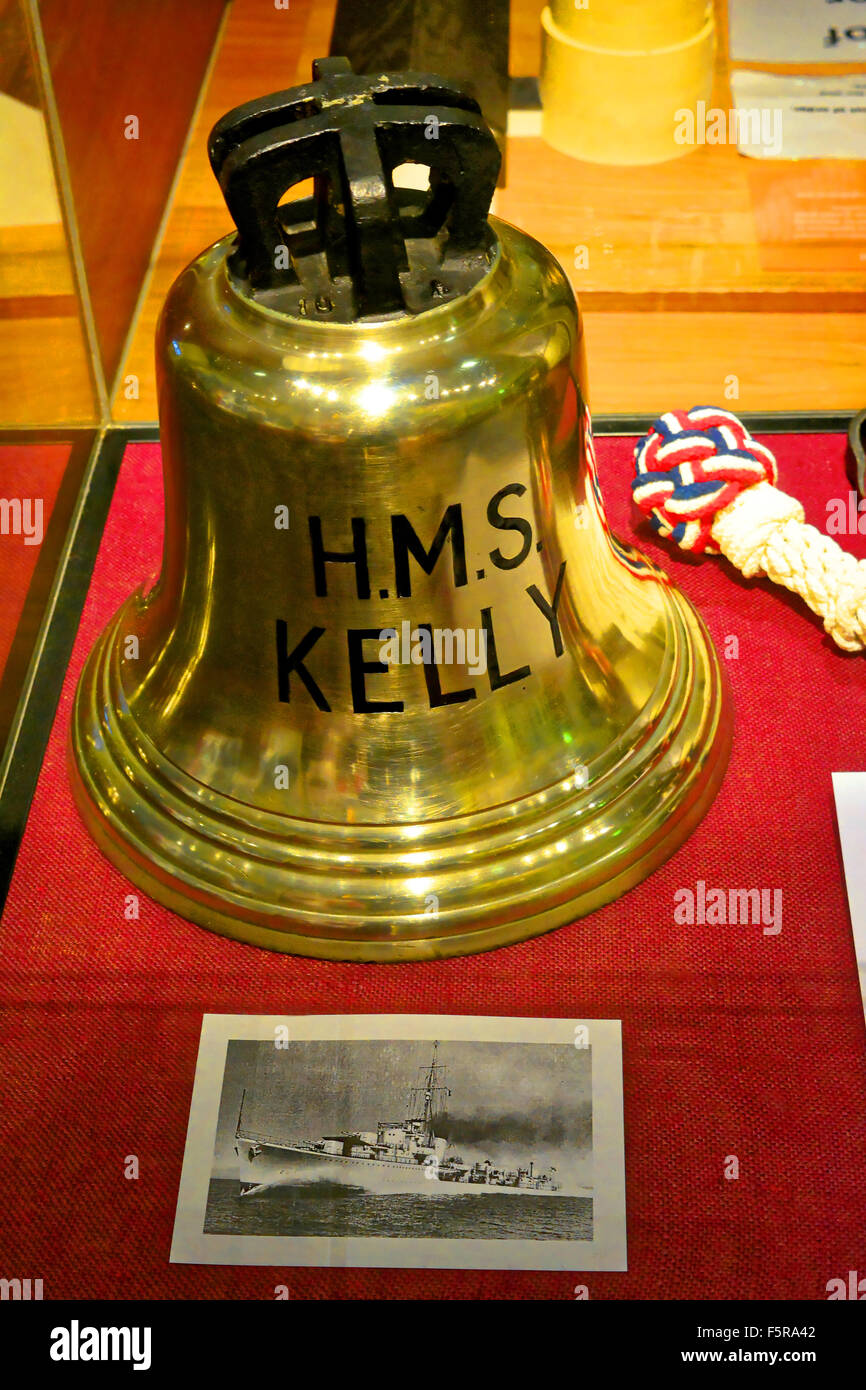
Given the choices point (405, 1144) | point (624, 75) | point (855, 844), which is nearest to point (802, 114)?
→ point (624, 75)

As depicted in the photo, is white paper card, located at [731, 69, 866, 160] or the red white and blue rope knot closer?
the red white and blue rope knot

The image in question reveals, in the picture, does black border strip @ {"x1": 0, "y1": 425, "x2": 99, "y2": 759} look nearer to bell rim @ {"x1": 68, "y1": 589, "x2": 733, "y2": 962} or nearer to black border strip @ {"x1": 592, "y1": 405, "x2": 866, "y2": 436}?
bell rim @ {"x1": 68, "y1": 589, "x2": 733, "y2": 962}

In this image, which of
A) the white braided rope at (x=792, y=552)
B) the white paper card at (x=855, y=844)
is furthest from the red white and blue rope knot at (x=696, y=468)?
the white paper card at (x=855, y=844)

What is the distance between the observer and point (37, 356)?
4.16ft

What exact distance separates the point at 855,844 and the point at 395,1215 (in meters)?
0.40

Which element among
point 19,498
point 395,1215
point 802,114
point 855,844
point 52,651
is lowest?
point 395,1215

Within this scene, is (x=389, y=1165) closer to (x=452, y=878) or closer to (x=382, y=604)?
(x=452, y=878)

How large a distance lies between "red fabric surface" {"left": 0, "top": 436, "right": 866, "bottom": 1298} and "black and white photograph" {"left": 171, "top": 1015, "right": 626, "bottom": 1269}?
0.04 feet

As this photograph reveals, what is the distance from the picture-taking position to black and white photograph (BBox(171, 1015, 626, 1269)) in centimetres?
80

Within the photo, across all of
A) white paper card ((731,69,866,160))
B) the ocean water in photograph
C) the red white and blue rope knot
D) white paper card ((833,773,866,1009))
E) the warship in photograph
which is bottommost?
the ocean water in photograph

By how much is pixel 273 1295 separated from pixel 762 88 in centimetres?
125

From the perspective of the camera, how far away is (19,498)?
1218mm

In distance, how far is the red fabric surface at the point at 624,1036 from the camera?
2.62 feet

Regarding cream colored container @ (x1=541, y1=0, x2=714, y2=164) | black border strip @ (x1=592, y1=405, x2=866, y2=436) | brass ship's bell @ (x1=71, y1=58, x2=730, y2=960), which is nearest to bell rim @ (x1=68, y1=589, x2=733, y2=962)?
brass ship's bell @ (x1=71, y1=58, x2=730, y2=960)
